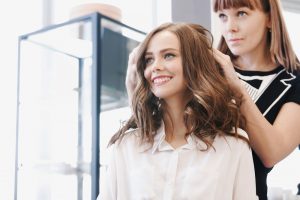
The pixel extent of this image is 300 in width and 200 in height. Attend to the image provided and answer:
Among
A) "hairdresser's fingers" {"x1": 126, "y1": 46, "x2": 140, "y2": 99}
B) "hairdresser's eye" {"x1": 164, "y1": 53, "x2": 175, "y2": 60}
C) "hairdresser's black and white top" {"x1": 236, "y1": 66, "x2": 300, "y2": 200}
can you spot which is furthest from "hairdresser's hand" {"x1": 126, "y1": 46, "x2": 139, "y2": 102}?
"hairdresser's black and white top" {"x1": 236, "y1": 66, "x2": 300, "y2": 200}

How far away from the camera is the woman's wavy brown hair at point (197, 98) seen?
142 cm

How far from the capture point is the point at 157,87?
1.44m

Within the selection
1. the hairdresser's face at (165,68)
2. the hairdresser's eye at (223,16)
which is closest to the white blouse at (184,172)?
the hairdresser's face at (165,68)

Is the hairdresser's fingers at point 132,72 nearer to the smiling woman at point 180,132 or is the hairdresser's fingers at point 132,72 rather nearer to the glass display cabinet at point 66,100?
the smiling woman at point 180,132

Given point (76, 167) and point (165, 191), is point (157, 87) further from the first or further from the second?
point (76, 167)

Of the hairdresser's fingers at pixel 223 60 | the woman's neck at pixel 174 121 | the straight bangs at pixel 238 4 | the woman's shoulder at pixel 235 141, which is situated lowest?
the woman's shoulder at pixel 235 141

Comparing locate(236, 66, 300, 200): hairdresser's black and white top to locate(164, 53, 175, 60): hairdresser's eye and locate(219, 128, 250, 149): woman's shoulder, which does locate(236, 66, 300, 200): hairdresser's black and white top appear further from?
locate(164, 53, 175, 60): hairdresser's eye

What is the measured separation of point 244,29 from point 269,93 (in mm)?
206

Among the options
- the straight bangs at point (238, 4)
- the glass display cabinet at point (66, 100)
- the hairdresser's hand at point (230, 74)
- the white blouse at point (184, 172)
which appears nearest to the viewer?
the white blouse at point (184, 172)

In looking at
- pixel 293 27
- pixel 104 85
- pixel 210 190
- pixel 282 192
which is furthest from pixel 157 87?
pixel 293 27

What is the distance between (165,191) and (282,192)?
1416 mm

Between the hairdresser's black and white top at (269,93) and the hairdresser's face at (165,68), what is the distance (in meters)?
0.25

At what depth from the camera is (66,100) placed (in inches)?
100

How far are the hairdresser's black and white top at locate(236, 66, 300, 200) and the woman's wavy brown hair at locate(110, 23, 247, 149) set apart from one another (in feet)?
0.48
